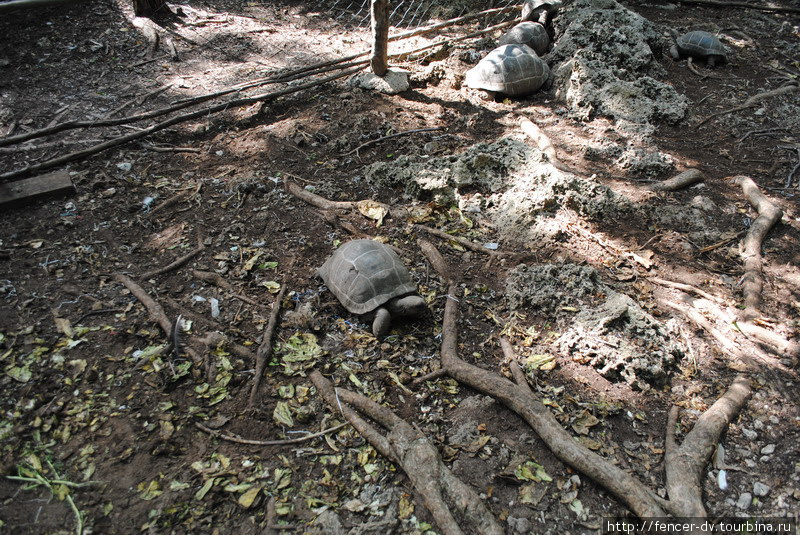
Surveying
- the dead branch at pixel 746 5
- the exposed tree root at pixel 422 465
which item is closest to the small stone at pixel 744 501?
the exposed tree root at pixel 422 465

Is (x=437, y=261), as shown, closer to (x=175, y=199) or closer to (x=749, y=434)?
(x=749, y=434)

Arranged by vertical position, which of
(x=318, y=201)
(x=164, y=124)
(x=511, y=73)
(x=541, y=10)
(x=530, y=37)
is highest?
(x=541, y=10)

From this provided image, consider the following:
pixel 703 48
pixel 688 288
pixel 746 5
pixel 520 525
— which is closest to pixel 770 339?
pixel 688 288

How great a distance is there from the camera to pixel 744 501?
2.77 metres

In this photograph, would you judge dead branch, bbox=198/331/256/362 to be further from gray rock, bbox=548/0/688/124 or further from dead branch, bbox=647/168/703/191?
gray rock, bbox=548/0/688/124

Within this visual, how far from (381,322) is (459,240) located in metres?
1.38

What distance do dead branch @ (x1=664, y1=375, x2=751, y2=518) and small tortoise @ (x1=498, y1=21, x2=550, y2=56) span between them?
20.3ft

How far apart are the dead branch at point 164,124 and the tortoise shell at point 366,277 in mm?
3268

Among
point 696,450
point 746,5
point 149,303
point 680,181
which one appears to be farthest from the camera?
point 746,5

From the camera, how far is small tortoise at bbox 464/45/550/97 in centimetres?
670

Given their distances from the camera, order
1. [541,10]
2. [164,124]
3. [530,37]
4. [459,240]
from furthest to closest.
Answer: [541,10] < [530,37] < [164,124] < [459,240]

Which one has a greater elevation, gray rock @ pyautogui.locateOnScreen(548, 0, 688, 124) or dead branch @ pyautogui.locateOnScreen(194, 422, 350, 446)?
gray rock @ pyautogui.locateOnScreen(548, 0, 688, 124)

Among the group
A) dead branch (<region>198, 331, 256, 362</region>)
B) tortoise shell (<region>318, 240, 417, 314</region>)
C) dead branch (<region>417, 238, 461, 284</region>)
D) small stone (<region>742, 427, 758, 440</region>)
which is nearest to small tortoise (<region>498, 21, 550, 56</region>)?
dead branch (<region>417, 238, 461, 284</region>)

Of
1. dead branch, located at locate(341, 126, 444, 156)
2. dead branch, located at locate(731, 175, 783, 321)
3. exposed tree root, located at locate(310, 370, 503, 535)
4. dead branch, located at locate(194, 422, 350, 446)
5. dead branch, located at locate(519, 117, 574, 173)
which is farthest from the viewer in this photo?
dead branch, located at locate(341, 126, 444, 156)
